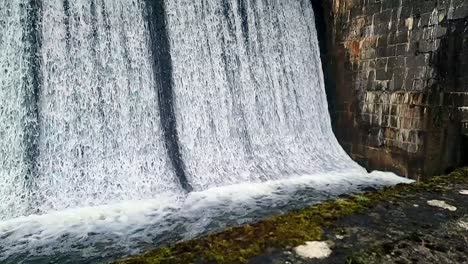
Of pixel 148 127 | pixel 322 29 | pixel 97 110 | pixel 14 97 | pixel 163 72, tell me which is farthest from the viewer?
pixel 322 29

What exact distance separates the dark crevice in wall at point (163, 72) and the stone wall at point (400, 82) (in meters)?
4.37

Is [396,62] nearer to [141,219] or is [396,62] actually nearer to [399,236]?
[141,219]

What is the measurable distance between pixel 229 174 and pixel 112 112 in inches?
94.0

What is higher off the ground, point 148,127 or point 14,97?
point 14,97

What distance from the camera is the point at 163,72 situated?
6.92 m

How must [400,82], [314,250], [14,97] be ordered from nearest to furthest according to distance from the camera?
[314,250] → [14,97] → [400,82]

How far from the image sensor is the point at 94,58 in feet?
20.4

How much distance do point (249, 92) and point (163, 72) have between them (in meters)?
1.92

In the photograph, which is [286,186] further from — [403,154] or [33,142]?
[33,142]

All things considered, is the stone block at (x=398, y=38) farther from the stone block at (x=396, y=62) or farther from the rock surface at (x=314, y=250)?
the rock surface at (x=314, y=250)

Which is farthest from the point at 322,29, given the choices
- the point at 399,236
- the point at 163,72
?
the point at 399,236

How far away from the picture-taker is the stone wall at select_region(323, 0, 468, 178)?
6.46 meters

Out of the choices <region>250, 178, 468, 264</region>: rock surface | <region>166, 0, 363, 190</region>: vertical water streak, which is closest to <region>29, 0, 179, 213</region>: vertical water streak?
<region>166, 0, 363, 190</region>: vertical water streak

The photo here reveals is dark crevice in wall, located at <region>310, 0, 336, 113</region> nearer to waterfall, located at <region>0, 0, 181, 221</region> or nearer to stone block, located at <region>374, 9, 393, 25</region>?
stone block, located at <region>374, 9, 393, 25</region>
